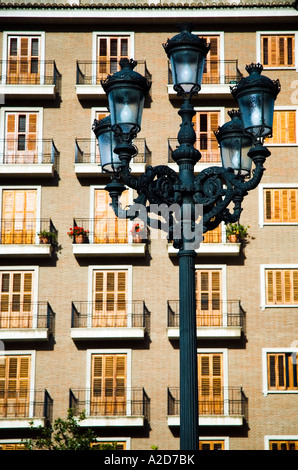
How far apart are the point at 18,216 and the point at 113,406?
276 inches

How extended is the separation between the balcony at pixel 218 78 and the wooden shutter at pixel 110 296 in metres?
6.50

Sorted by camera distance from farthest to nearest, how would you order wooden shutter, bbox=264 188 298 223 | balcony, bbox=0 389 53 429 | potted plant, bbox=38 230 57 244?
wooden shutter, bbox=264 188 298 223 < potted plant, bbox=38 230 57 244 < balcony, bbox=0 389 53 429

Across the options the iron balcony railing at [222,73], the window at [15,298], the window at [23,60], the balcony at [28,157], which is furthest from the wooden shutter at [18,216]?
the iron balcony railing at [222,73]

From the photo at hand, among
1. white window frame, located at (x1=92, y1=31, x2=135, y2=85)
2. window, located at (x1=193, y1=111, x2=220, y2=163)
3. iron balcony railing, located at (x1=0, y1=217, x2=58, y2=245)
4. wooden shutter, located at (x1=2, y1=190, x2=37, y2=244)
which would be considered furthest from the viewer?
white window frame, located at (x1=92, y1=31, x2=135, y2=85)

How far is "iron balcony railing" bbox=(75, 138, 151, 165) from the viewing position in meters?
27.9

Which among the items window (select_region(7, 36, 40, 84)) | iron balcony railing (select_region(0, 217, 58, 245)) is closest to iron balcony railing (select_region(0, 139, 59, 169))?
iron balcony railing (select_region(0, 217, 58, 245))

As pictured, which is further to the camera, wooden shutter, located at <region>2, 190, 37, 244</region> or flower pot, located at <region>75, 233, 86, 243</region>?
wooden shutter, located at <region>2, 190, 37, 244</region>

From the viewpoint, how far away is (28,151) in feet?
92.3

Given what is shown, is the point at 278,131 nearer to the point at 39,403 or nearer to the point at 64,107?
the point at 64,107

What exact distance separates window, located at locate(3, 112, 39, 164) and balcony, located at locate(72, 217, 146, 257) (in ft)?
9.48

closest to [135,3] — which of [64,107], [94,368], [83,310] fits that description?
[64,107]

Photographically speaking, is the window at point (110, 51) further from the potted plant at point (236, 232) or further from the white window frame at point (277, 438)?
the white window frame at point (277, 438)

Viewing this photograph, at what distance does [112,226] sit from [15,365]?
547 centimetres

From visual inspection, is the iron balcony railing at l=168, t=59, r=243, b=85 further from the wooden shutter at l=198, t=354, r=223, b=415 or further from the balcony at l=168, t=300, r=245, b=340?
the wooden shutter at l=198, t=354, r=223, b=415
